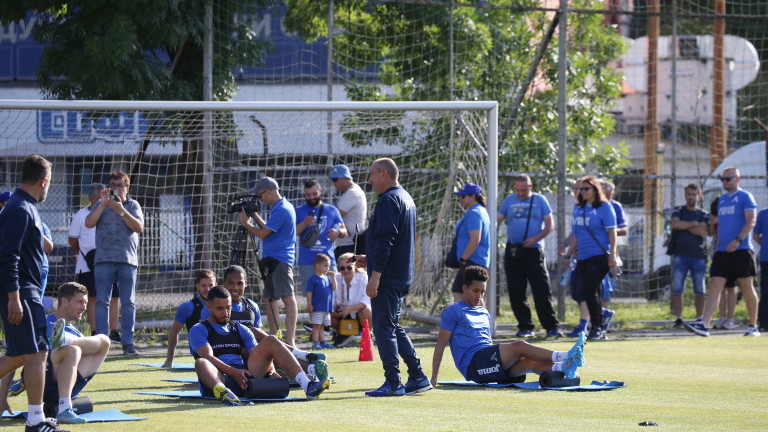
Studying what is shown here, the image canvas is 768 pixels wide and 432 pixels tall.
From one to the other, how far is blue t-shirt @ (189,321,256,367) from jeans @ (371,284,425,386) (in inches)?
41.0

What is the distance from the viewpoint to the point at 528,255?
1499 cm

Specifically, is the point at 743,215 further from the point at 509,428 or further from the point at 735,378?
the point at 509,428

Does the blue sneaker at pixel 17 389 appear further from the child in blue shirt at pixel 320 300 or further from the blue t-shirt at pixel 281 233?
the child in blue shirt at pixel 320 300

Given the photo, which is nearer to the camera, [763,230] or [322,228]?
[322,228]

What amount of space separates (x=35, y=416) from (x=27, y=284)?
83 centimetres

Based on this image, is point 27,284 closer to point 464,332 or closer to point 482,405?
point 482,405

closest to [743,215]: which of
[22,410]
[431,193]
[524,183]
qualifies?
[524,183]

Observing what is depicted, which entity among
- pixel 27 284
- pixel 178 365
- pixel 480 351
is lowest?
pixel 178 365

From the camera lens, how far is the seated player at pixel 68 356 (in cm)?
756

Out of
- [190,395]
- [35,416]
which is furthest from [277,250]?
[35,416]

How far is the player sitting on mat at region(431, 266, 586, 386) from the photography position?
938cm

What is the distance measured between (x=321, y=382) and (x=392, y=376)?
1.98 ft

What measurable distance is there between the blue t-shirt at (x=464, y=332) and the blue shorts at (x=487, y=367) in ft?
0.17

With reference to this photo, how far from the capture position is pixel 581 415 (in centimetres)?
776
